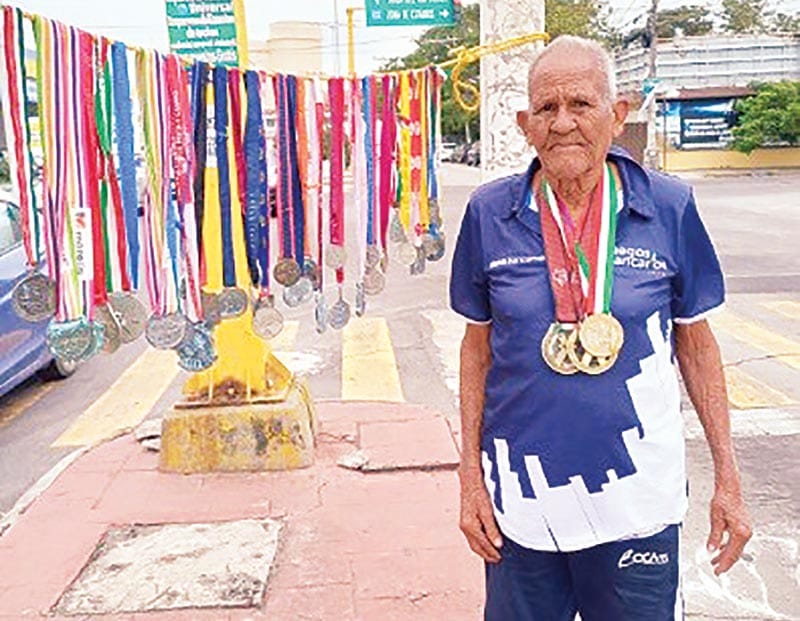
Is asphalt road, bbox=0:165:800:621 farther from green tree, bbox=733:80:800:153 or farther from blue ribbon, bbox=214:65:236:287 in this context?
green tree, bbox=733:80:800:153

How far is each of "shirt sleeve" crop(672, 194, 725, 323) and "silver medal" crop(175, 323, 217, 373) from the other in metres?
2.06

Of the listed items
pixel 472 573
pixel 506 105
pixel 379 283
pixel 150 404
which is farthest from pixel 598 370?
pixel 150 404

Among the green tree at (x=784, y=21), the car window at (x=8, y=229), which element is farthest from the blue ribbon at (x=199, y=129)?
the green tree at (x=784, y=21)

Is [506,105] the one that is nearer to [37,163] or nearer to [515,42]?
[515,42]

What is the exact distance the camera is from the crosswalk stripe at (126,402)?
19.6ft

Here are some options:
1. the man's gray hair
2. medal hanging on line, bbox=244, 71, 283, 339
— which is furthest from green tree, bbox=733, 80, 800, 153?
the man's gray hair

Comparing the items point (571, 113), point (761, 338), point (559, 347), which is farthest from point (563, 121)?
point (761, 338)

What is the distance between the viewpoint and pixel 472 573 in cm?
351

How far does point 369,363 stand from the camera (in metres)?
7.44

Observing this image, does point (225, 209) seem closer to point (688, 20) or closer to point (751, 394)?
point (751, 394)

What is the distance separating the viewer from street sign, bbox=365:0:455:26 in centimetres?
503

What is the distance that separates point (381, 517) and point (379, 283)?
1166 millimetres

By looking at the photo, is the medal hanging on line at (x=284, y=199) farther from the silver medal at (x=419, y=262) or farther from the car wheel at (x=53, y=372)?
the car wheel at (x=53, y=372)

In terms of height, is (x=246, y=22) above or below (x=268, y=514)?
above
